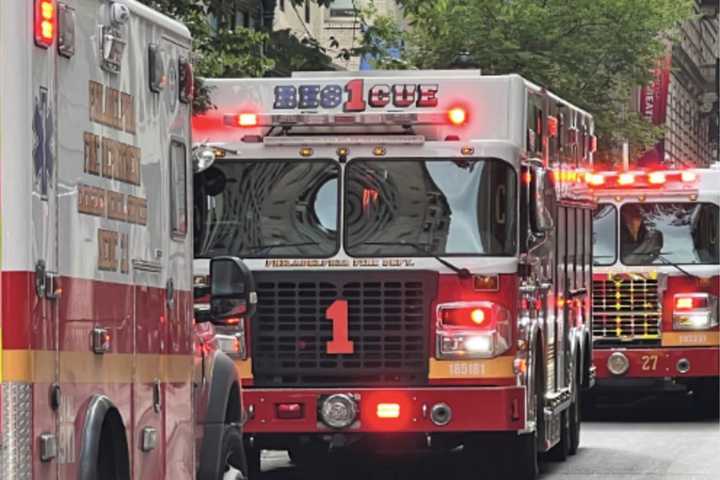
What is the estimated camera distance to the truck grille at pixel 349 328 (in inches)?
556

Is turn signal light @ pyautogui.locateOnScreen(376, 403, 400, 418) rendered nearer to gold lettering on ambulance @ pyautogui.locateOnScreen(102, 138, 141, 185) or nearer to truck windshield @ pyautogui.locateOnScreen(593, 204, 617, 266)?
gold lettering on ambulance @ pyautogui.locateOnScreen(102, 138, 141, 185)

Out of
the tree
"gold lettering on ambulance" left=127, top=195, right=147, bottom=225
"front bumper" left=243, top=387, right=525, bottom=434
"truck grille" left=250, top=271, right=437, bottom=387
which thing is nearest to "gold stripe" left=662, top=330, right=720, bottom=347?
"front bumper" left=243, top=387, right=525, bottom=434

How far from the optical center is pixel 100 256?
24.3 ft

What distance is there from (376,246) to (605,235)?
8960mm

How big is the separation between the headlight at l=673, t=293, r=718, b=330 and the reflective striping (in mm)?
13685

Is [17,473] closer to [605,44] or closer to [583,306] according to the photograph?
[583,306]

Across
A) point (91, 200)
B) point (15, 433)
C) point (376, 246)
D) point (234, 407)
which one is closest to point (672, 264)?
point (376, 246)

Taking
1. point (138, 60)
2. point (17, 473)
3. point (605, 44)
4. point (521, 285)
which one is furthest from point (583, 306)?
point (605, 44)

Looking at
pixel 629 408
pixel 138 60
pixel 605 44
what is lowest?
pixel 629 408

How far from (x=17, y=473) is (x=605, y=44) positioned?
33.3 meters

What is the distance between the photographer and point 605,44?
38.9m

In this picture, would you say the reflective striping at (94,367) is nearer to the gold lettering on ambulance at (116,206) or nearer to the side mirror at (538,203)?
the gold lettering on ambulance at (116,206)

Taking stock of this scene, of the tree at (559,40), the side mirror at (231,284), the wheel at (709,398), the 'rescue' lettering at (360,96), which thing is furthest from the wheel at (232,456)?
the tree at (559,40)

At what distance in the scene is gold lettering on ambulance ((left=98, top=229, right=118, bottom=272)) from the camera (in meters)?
7.42
